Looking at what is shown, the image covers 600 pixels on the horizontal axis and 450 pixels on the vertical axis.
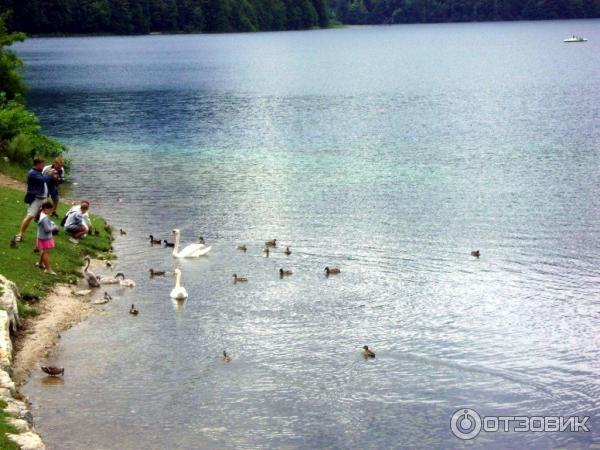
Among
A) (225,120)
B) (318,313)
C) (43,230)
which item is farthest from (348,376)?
(225,120)

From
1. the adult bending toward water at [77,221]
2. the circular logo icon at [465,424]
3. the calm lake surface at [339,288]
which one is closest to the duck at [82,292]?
the calm lake surface at [339,288]

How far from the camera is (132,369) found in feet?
77.4

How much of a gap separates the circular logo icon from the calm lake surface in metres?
0.24

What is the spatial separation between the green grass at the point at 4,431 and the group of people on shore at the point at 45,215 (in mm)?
10712

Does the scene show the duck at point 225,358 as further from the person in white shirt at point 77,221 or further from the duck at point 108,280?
the person in white shirt at point 77,221

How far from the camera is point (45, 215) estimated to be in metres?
29.2

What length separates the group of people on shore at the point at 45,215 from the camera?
29219mm

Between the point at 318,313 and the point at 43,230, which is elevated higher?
the point at 43,230

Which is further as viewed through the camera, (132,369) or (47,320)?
(47,320)

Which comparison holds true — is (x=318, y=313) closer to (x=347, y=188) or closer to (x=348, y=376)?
(x=348, y=376)

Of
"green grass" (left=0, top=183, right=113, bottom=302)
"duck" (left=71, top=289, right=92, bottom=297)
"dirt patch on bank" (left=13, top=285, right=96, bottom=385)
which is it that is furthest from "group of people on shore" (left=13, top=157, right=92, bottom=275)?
"dirt patch on bank" (left=13, top=285, right=96, bottom=385)

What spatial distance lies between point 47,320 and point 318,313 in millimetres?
8146

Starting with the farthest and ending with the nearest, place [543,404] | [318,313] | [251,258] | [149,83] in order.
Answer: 1. [149,83]
2. [251,258]
3. [318,313]
4. [543,404]

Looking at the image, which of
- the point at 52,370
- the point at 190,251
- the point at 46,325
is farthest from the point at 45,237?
the point at 52,370
